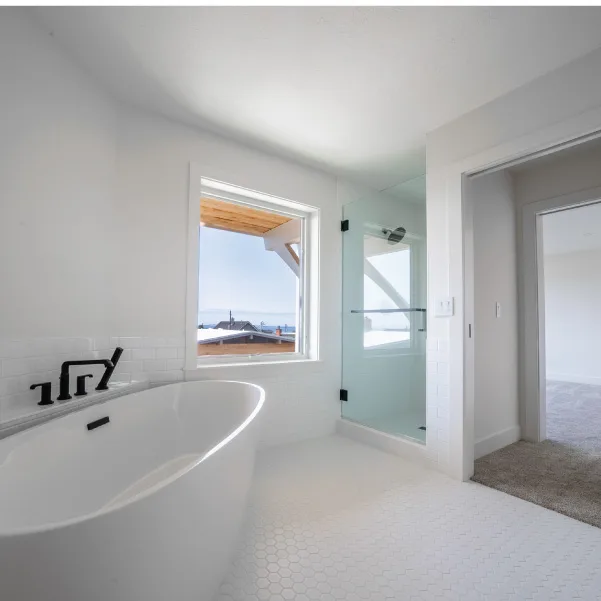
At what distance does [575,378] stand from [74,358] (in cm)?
724

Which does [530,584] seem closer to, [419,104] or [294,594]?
[294,594]

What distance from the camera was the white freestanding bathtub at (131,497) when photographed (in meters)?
0.63

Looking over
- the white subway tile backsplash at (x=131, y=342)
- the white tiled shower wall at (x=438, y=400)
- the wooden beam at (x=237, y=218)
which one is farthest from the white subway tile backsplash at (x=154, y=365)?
the white tiled shower wall at (x=438, y=400)

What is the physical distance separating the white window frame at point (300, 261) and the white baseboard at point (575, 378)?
5.43 metres

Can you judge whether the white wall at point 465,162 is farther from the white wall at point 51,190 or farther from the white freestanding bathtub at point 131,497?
the white wall at point 51,190

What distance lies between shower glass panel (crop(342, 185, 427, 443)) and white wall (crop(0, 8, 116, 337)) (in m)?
2.00

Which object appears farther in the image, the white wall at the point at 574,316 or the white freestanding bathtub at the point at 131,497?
the white wall at the point at 574,316

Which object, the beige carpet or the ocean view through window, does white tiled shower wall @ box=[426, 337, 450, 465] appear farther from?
the ocean view through window

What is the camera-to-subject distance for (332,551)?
1445 millimetres

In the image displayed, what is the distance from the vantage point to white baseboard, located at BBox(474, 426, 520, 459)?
252 centimetres

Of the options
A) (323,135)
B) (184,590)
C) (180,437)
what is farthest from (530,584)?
(323,135)

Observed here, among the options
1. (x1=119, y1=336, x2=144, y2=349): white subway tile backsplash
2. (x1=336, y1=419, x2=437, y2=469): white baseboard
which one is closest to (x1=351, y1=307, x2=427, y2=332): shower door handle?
(x1=336, y1=419, x2=437, y2=469): white baseboard

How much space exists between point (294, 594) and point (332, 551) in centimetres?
28

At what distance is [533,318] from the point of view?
2.91 meters
